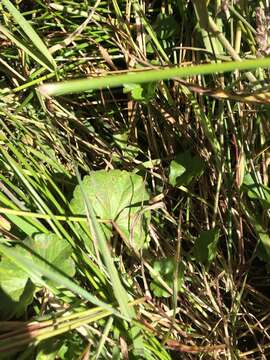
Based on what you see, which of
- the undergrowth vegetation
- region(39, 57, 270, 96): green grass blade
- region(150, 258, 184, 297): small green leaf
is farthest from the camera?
region(150, 258, 184, 297): small green leaf

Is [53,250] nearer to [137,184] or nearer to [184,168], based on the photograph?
[137,184]

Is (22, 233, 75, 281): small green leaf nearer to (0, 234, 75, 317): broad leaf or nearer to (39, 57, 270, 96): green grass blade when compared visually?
(0, 234, 75, 317): broad leaf

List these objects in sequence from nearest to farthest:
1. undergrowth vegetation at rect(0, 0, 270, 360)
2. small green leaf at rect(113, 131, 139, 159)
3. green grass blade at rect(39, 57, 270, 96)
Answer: green grass blade at rect(39, 57, 270, 96) < undergrowth vegetation at rect(0, 0, 270, 360) < small green leaf at rect(113, 131, 139, 159)

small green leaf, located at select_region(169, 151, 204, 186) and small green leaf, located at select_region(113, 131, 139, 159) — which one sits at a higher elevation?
small green leaf, located at select_region(113, 131, 139, 159)

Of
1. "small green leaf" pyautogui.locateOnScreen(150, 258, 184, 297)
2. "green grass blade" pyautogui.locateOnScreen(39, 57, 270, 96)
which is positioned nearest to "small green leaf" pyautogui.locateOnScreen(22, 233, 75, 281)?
"small green leaf" pyautogui.locateOnScreen(150, 258, 184, 297)

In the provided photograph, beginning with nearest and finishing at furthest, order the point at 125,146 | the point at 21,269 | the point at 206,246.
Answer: the point at 21,269, the point at 206,246, the point at 125,146

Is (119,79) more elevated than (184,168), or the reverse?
(119,79)

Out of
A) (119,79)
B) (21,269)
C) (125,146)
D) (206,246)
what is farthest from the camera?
(125,146)

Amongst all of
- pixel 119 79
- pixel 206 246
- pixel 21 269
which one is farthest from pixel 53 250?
pixel 119 79
